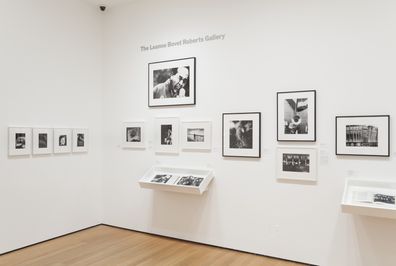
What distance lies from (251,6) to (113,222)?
4.37 metres

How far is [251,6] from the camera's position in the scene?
478 cm

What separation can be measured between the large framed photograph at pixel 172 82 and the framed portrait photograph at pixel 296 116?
4.73ft

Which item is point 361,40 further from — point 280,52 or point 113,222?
point 113,222

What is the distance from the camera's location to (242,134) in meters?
4.81

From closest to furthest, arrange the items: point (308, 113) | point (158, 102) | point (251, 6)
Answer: point (308, 113) < point (251, 6) < point (158, 102)

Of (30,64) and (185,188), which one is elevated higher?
(30,64)

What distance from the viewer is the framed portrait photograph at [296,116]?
4.31 m

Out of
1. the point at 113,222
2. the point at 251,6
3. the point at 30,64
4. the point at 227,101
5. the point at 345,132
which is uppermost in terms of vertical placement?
the point at 251,6

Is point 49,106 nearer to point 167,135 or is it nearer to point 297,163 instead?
point 167,135

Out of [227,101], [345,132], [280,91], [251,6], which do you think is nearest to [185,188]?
[227,101]

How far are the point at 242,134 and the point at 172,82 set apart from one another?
149 centimetres

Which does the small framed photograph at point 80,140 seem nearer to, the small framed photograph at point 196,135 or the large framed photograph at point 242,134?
the small framed photograph at point 196,135

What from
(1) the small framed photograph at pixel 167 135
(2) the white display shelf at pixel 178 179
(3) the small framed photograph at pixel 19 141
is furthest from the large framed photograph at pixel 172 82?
(3) the small framed photograph at pixel 19 141

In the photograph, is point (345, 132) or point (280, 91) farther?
point (280, 91)
